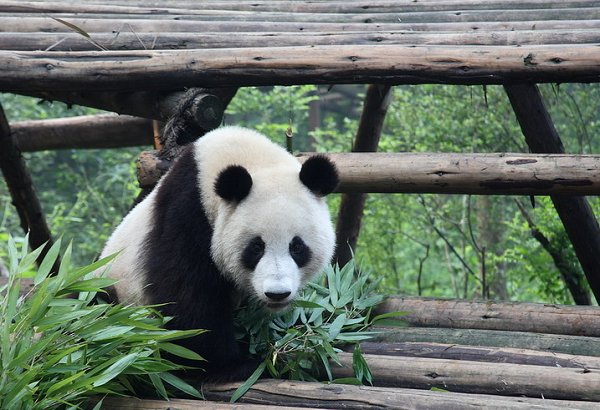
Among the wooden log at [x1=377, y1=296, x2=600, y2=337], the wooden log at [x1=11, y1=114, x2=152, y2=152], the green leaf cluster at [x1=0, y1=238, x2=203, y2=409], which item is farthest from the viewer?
the wooden log at [x1=11, y1=114, x2=152, y2=152]

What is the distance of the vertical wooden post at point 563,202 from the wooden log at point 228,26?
52 cm

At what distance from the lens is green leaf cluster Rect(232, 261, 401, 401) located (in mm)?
3416

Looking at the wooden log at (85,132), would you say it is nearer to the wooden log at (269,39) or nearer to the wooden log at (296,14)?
the wooden log at (296,14)

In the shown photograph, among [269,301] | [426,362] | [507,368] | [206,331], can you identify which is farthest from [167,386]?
[507,368]

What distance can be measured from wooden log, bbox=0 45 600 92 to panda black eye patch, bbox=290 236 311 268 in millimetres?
1068

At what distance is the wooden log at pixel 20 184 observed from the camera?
20.1ft

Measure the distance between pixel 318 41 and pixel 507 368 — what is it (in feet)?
6.67

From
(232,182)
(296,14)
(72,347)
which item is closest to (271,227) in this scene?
(232,182)

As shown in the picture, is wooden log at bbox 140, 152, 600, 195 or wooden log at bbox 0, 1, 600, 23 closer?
wooden log at bbox 140, 152, 600, 195

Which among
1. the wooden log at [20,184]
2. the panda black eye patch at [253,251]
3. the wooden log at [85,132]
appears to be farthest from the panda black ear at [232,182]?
the wooden log at [85,132]

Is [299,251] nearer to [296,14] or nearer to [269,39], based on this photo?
[269,39]

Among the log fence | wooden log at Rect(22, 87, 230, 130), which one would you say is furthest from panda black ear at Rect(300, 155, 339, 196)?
wooden log at Rect(22, 87, 230, 130)

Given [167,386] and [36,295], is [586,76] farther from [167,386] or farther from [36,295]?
[36,295]

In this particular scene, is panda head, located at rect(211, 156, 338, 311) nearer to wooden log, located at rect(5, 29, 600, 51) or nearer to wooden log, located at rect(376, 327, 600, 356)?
wooden log, located at rect(376, 327, 600, 356)
